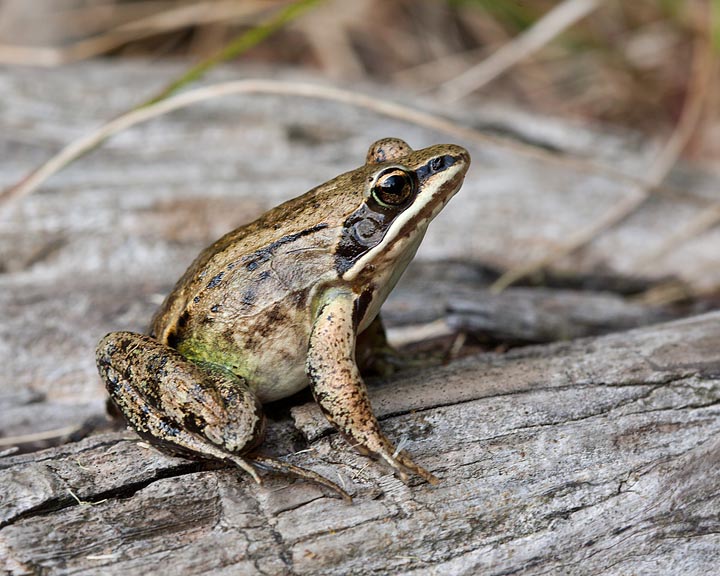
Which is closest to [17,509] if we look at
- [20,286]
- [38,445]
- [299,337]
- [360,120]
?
[38,445]

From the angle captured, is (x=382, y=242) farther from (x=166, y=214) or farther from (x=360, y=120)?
(x=360, y=120)

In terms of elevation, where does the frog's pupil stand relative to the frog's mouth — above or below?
above

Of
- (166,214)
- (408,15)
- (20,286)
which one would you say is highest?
(408,15)

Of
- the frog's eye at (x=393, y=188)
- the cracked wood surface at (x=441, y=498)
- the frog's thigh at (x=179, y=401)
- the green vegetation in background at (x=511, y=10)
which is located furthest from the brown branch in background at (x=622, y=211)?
the frog's thigh at (x=179, y=401)

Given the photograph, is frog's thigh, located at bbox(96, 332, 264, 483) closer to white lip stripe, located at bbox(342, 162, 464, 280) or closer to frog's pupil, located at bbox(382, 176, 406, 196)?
white lip stripe, located at bbox(342, 162, 464, 280)

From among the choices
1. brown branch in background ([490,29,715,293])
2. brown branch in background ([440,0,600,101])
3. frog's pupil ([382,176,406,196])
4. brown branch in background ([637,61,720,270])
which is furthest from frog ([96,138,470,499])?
brown branch in background ([440,0,600,101])

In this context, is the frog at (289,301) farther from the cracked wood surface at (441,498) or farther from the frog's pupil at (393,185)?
the cracked wood surface at (441,498)
